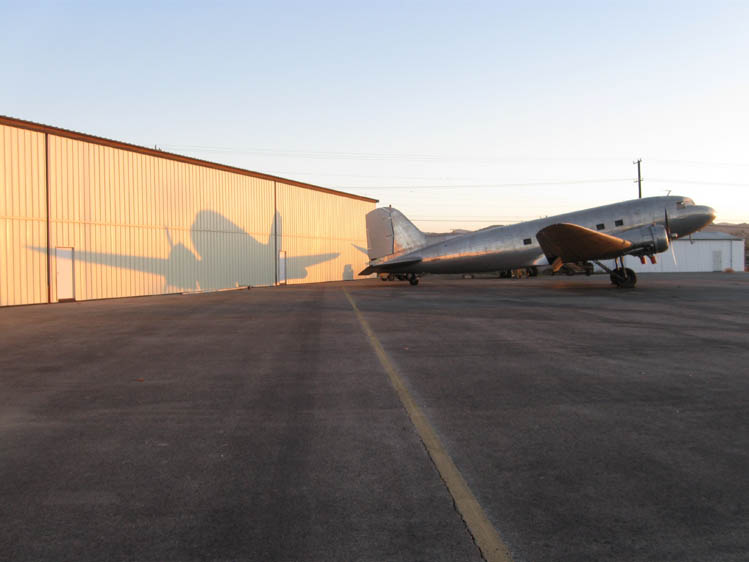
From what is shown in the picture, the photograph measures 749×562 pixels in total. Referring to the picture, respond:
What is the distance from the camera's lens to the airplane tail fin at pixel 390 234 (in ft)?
99.9

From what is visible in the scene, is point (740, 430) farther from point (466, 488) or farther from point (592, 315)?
point (592, 315)

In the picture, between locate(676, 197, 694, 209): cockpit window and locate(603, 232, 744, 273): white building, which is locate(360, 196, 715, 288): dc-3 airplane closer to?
locate(676, 197, 694, 209): cockpit window

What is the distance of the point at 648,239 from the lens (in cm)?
2562

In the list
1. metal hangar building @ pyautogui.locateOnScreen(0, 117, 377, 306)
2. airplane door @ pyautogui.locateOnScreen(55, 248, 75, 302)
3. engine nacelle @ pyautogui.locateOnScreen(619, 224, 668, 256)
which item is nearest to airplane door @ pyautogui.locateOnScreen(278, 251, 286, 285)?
metal hangar building @ pyautogui.locateOnScreen(0, 117, 377, 306)

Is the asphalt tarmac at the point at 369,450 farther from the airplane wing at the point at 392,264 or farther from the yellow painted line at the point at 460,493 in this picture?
the airplane wing at the point at 392,264

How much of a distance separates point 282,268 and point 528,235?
57.5 ft

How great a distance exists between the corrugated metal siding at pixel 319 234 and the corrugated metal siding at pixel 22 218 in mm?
16996

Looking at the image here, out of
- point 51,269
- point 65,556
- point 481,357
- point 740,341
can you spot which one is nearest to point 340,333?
point 481,357

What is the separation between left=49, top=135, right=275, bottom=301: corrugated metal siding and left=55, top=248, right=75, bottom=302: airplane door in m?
0.24

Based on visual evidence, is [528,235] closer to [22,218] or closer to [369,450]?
[22,218]

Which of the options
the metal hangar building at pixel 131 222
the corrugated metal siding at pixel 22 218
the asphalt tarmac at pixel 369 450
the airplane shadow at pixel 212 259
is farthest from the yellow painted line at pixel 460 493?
the airplane shadow at pixel 212 259

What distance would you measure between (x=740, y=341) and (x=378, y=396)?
805cm

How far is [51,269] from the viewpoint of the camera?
23031 millimetres

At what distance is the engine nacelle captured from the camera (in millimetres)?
25625
